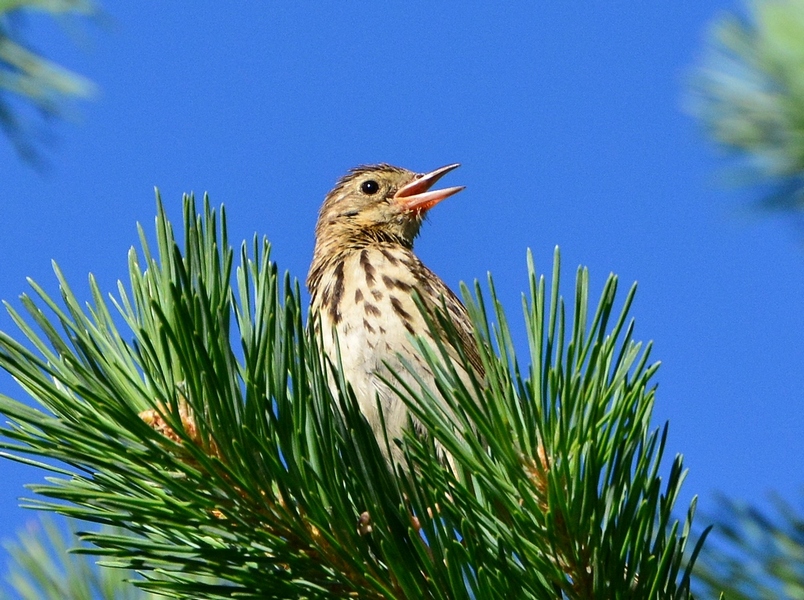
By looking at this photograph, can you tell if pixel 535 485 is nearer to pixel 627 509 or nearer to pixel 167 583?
pixel 627 509

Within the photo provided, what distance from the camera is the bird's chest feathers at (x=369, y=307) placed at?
4.77 m

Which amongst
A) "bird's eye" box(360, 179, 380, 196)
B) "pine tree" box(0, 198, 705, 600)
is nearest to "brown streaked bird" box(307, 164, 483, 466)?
"bird's eye" box(360, 179, 380, 196)

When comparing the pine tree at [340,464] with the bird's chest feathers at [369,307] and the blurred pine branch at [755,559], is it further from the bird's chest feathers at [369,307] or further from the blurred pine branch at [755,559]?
the bird's chest feathers at [369,307]

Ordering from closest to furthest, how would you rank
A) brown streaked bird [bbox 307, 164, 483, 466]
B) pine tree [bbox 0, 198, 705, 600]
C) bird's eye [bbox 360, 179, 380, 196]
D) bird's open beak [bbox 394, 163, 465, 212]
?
pine tree [bbox 0, 198, 705, 600] → brown streaked bird [bbox 307, 164, 483, 466] → bird's open beak [bbox 394, 163, 465, 212] → bird's eye [bbox 360, 179, 380, 196]

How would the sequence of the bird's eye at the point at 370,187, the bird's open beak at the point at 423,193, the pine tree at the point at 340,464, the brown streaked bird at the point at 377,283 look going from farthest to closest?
the bird's eye at the point at 370,187, the bird's open beak at the point at 423,193, the brown streaked bird at the point at 377,283, the pine tree at the point at 340,464

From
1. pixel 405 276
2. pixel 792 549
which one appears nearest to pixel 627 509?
pixel 792 549

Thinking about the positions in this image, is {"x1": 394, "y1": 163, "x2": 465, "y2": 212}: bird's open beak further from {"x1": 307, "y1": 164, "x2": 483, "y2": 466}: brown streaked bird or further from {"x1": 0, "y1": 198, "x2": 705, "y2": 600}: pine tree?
{"x1": 0, "y1": 198, "x2": 705, "y2": 600}: pine tree

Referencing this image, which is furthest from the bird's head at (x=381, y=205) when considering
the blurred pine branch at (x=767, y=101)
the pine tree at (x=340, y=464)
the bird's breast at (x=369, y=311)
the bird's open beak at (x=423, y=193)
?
the pine tree at (x=340, y=464)

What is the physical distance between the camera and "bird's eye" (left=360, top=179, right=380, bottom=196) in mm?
7098

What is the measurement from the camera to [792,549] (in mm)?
2178

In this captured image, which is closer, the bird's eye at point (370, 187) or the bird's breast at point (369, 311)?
the bird's breast at point (369, 311)

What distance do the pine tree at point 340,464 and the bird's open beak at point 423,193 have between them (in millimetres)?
4729

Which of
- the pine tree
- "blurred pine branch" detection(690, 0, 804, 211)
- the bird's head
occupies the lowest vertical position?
the pine tree

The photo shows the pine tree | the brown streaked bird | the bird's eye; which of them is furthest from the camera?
the bird's eye
